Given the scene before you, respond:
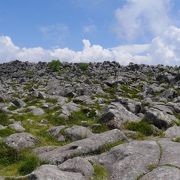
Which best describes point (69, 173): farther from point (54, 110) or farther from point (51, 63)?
point (51, 63)

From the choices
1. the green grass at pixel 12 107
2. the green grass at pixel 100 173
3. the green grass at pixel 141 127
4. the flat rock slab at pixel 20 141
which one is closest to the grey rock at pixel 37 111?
the green grass at pixel 12 107

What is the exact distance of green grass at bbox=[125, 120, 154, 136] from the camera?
103 ft

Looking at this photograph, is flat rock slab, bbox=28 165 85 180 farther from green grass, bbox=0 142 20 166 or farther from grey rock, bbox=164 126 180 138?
grey rock, bbox=164 126 180 138

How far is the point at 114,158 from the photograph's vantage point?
73.0ft

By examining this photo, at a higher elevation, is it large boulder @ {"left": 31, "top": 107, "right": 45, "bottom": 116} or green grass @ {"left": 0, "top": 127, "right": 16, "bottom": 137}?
large boulder @ {"left": 31, "top": 107, "right": 45, "bottom": 116}

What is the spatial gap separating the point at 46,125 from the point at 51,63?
98553mm

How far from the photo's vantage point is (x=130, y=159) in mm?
21234

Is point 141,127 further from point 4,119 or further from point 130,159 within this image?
point 4,119

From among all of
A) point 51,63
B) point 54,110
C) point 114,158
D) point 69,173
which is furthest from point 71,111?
point 51,63

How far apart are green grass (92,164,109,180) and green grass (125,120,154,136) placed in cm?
1088

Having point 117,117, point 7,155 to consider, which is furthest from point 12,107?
point 7,155

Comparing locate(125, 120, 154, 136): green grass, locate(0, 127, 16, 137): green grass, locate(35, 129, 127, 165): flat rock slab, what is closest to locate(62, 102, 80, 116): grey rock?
locate(0, 127, 16, 137): green grass

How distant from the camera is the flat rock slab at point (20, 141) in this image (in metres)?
27.6

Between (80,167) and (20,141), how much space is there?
9.18 meters
